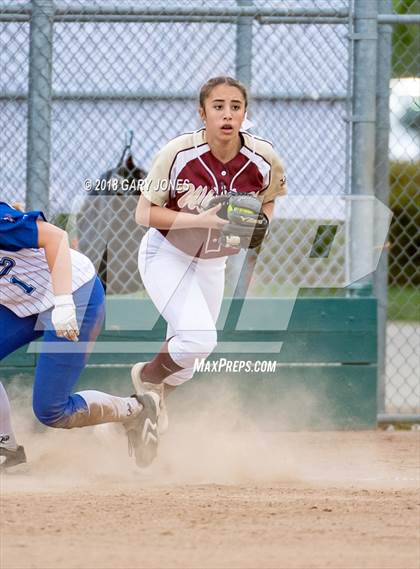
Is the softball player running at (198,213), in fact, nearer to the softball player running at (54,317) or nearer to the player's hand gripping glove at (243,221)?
the player's hand gripping glove at (243,221)

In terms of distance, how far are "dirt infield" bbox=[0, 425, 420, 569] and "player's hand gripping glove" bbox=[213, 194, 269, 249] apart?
114 cm

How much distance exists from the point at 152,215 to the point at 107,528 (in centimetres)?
187

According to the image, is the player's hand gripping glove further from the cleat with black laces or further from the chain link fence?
the chain link fence

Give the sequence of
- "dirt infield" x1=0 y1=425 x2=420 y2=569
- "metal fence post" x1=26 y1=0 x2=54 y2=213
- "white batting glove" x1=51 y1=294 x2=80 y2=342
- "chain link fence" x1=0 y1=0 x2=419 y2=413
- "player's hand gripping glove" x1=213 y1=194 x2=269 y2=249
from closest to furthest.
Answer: "dirt infield" x1=0 y1=425 x2=420 y2=569 → "white batting glove" x1=51 y1=294 x2=80 y2=342 → "player's hand gripping glove" x1=213 y1=194 x2=269 y2=249 → "metal fence post" x1=26 y1=0 x2=54 y2=213 → "chain link fence" x1=0 y1=0 x2=419 y2=413

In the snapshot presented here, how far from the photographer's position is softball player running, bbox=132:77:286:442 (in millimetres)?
5355

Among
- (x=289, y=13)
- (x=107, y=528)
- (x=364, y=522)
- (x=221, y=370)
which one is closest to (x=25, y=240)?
(x=107, y=528)

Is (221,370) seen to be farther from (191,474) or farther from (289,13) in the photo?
(289,13)

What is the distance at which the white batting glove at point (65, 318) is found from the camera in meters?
4.73

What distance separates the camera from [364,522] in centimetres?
418

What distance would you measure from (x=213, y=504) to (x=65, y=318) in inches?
39.2

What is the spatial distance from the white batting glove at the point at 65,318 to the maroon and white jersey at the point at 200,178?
878 mm

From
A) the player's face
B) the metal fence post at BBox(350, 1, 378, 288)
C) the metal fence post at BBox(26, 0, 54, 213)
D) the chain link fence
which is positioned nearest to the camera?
the player's face

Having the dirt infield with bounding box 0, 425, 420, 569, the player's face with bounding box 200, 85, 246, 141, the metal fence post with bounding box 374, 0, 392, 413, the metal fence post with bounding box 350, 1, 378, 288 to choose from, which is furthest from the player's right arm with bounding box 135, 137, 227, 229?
the metal fence post with bounding box 374, 0, 392, 413

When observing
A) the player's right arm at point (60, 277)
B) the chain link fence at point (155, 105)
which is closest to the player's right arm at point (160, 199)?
the player's right arm at point (60, 277)
